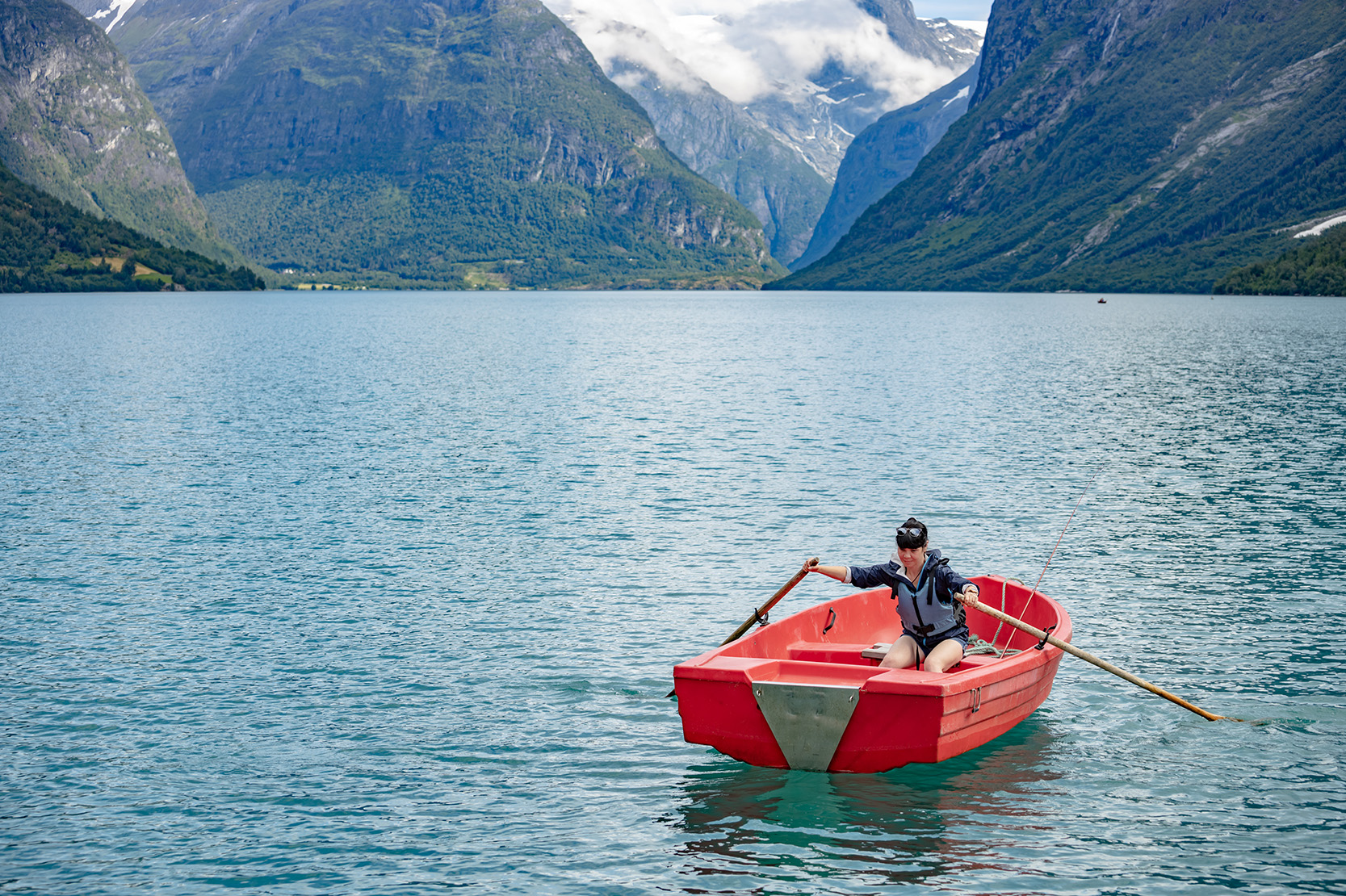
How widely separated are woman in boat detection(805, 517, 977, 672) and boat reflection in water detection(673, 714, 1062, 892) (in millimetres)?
1555

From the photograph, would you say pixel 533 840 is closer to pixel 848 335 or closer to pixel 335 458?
pixel 335 458

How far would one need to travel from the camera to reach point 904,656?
17.5 meters

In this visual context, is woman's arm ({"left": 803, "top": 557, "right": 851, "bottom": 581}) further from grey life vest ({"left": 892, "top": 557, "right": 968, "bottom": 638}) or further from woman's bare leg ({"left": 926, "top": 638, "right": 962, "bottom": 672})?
woman's bare leg ({"left": 926, "top": 638, "right": 962, "bottom": 672})

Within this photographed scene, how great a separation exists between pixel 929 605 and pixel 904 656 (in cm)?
87

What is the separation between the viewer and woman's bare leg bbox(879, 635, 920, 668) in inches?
687

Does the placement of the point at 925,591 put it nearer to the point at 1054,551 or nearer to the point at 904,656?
the point at 904,656

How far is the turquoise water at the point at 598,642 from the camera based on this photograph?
14164 mm

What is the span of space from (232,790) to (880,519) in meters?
22.9

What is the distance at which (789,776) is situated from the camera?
16.1 meters

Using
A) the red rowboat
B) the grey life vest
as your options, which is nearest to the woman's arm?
the grey life vest

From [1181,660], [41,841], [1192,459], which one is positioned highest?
[1192,459]

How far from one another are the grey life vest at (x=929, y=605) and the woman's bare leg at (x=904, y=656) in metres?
0.26

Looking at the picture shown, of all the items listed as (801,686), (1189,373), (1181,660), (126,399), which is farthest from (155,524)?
(1189,373)

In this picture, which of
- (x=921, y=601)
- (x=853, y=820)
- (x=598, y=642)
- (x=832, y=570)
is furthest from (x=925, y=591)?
(x=598, y=642)
